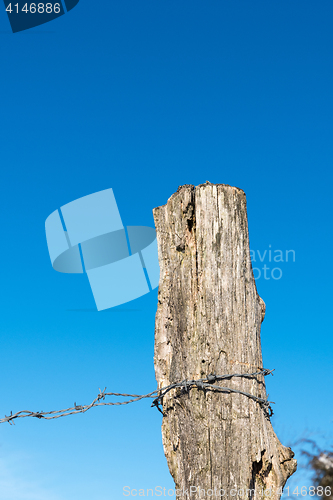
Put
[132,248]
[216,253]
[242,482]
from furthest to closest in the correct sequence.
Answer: [132,248] → [216,253] → [242,482]

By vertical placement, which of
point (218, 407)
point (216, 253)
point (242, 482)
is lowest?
point (242, 482)

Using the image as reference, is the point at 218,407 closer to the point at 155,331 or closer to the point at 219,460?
the point at 219,460

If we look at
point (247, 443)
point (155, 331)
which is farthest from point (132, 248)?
point (247, 443)

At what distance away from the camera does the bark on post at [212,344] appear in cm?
385

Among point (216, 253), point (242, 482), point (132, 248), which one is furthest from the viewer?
point (132, 248)

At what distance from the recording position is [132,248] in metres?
11.0

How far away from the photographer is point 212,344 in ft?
13.1

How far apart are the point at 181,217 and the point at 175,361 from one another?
4.28 feet

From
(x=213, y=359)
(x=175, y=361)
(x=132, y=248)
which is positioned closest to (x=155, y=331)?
(x=175, y=361)

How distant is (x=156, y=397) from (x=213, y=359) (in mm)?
630

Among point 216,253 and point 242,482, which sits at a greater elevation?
point 216,253

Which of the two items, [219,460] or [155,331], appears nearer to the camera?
[219,460]

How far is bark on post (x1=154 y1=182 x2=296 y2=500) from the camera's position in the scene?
3.85 metres

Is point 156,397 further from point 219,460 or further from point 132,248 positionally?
point 132,248
